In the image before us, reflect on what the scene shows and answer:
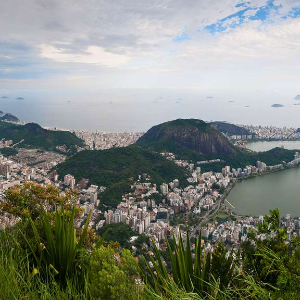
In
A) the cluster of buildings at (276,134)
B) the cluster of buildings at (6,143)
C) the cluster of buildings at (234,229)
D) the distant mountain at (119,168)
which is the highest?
the cluster of buildings at (276,134)

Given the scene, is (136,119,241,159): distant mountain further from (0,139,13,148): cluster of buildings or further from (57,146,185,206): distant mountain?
(0,139,13,148): cluster of buildings

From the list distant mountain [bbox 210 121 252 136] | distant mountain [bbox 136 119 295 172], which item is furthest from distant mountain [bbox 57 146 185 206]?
distant mountain [bbox 210 121 252 136]

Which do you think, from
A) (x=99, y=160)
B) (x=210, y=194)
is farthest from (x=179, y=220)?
(x=99, y=160)

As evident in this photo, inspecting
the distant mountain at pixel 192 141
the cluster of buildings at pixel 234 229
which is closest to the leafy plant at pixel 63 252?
the cluster of buildings at pixel 234 229

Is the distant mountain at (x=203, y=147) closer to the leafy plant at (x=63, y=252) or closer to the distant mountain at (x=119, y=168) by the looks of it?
the distant mountain at (x=119, y=168)

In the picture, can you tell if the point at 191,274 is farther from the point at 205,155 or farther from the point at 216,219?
the point at 205,155

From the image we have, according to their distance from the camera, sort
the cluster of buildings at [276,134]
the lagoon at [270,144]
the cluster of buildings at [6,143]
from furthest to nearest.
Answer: the cluster of buildings at [276,134] < the lagoon at [270,144] < the cluster of buildings at [6,143]
